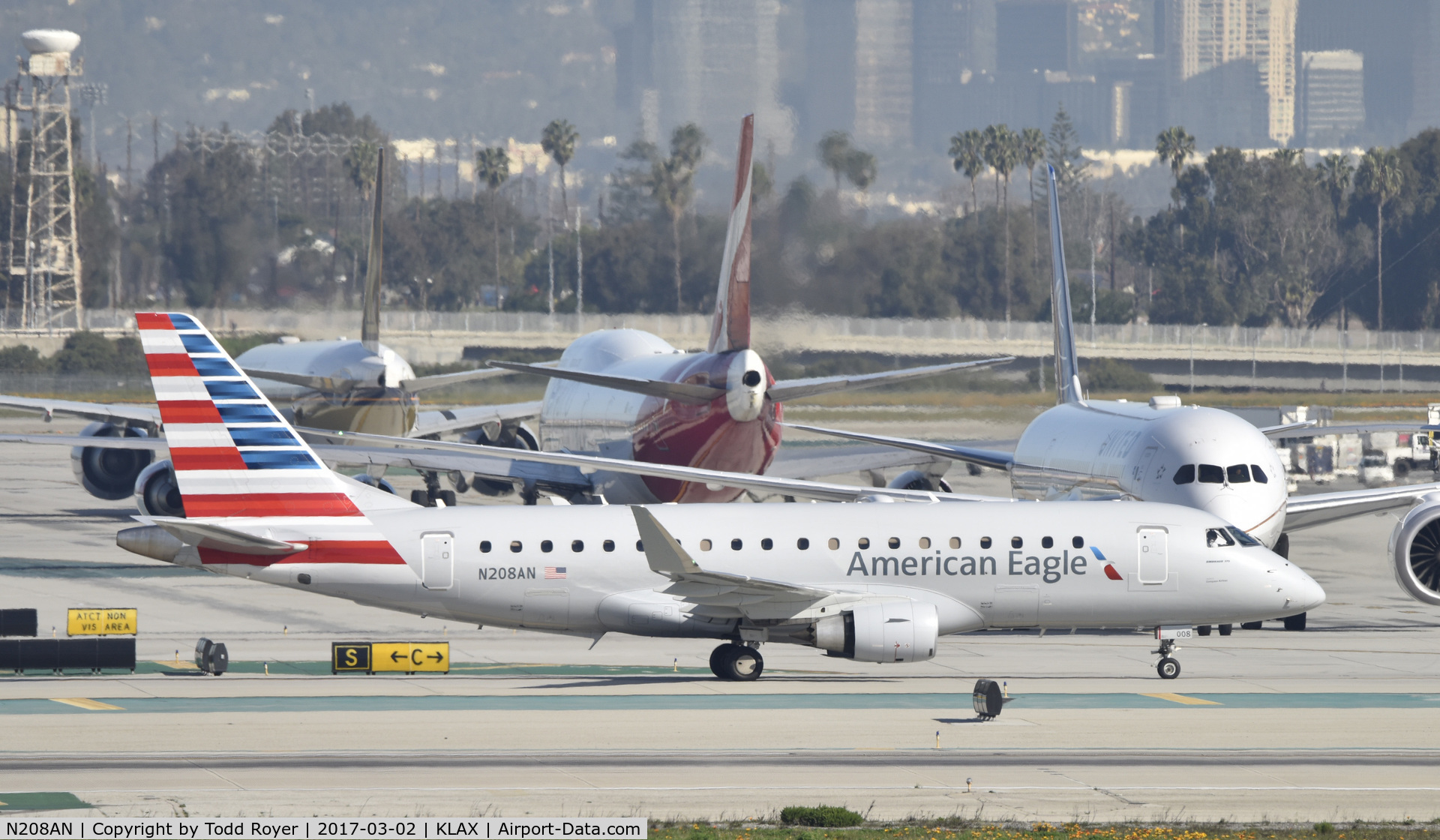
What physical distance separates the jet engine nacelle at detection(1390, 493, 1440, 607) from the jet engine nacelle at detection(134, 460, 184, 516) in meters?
32.2

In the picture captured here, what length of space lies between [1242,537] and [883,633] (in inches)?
308

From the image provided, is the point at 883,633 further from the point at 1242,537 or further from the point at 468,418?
the point at 468,418

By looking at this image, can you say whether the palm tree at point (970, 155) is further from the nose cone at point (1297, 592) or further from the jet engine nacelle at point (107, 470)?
the nose cone at point (1297, 592)

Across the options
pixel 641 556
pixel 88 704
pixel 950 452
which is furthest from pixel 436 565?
pixel 950 452

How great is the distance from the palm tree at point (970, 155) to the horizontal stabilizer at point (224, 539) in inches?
3564

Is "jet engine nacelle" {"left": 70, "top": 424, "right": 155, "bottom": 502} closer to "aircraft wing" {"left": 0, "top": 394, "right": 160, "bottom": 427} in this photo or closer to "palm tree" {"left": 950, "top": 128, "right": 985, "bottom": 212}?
"aircraft wing" {"left": 0, "top": 394, "right": 160, "bottom": 427}

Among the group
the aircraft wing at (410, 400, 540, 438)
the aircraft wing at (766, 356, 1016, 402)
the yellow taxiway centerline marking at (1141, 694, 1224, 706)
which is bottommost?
the yellow taxiway centerline marking at (1141, 694, 1224, 706)

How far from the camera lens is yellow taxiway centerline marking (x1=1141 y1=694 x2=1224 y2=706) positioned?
2948 cm

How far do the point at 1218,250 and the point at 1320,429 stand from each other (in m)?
103

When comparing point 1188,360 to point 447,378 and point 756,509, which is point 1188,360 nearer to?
point 447,378

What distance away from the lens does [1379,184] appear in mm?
139250

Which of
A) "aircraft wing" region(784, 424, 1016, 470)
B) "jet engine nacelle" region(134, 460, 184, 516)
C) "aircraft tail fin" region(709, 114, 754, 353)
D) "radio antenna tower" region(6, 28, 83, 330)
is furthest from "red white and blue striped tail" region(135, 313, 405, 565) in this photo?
"radio antenna tower" region(6, 28, 83, 330)

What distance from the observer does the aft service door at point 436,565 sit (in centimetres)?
3234

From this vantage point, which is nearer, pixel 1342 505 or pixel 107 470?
pixel 1342 505
